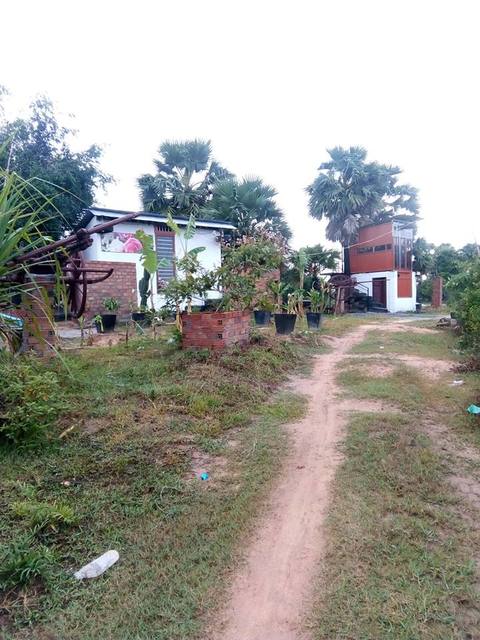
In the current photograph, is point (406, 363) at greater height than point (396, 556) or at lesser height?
greater

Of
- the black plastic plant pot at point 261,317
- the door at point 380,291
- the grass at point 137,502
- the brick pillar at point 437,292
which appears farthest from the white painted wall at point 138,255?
the brick pillar at point 437,292

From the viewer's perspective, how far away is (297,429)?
12.6 ft

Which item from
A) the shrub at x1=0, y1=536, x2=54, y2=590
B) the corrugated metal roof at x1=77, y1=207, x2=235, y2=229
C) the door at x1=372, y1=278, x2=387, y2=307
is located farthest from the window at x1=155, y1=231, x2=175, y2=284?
the door at x1=372, y1=278, x2=387, y2=307

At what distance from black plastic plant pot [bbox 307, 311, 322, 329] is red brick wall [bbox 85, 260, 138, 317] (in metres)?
5.15

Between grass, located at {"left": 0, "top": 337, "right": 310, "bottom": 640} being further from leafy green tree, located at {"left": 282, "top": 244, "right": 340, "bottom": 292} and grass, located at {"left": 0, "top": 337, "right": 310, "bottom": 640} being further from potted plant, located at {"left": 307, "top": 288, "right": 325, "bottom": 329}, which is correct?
leafy green tree, located at {"left": 282, "top": 244, "right": 340, "bottom": 292}

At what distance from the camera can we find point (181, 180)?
17781 mm

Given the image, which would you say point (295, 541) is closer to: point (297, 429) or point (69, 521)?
point (69, 521)

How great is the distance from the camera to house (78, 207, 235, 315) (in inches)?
458

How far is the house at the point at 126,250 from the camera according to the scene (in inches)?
458

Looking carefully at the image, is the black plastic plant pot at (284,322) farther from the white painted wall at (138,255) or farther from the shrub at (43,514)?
the shrub at (43,514)

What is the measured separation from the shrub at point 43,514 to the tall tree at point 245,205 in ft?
45.7

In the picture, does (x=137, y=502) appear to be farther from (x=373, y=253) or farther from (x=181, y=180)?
(x=373, y=253)

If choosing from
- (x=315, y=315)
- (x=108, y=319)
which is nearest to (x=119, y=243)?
(x=108, y=319)

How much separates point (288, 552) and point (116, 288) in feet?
35.1
